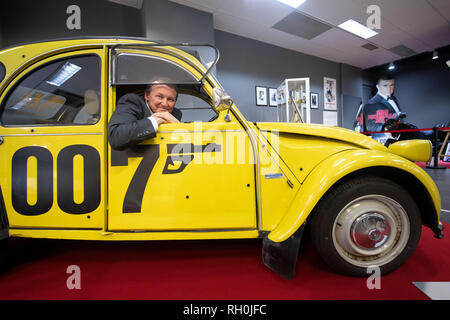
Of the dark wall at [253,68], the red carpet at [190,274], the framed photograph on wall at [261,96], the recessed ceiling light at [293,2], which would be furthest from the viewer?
the framed photograph on wall at [261,96]

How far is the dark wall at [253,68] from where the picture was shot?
532 cm

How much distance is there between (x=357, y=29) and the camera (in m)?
5.43

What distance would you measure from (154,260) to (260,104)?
5301mm

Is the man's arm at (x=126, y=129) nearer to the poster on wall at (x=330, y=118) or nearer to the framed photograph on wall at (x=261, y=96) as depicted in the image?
the framed photograph on wall at (x=261, y=96)

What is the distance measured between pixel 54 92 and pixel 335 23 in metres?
6.46

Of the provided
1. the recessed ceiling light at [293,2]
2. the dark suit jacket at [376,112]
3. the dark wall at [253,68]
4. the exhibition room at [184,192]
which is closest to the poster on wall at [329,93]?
the dark wall at [253,68]

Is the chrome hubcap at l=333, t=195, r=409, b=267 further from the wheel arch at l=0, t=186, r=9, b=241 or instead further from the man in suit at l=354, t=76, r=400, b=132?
the man in suit at l=354, t=76, r=400, b=132

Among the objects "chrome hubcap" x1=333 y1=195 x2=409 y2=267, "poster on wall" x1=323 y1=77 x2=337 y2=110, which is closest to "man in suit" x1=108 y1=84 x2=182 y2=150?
"chrome hubcap" x1=333 y1=195 x2=409 y2=267

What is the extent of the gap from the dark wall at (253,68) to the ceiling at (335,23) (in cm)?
21

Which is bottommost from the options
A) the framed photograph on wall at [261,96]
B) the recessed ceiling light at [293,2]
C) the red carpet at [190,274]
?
the red carpet at [190,274]

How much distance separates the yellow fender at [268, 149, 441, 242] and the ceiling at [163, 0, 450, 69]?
14.7 ft

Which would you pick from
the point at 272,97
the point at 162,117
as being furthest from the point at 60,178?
the point at 272,97

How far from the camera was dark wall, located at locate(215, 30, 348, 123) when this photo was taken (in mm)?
5324

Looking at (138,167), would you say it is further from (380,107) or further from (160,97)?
(380,107)
